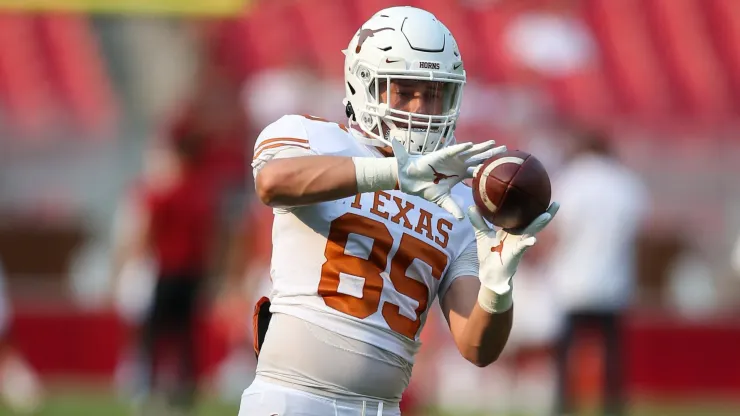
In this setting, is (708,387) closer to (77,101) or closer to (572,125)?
(572,125)

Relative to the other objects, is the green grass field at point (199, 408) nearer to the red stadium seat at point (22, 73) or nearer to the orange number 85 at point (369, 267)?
the orange number 85 at point (369, 267)

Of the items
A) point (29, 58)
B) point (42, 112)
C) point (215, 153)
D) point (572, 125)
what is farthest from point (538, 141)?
point (29, 58)

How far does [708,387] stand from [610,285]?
3.54 metres

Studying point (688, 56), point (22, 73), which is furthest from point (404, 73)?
point (688, 56)

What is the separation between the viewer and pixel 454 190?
358 centimetres

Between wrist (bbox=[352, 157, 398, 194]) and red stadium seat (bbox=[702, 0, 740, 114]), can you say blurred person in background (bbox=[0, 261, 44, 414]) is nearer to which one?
wrist (bbox=[352, 157, 398, 194])

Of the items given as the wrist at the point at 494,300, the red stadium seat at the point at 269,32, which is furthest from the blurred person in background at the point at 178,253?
the red stadium seat at the point at 269,32

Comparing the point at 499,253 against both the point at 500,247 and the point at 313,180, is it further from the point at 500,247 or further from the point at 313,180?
the point at 313,180

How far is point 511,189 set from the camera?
10.4 feet

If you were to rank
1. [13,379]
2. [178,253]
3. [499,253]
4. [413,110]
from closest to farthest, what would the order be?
[499,253] < [413,110] < [178,253] < [13,379]

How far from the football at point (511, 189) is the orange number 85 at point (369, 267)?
30cm

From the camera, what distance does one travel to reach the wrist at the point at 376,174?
309 centimetres

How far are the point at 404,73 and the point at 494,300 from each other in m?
0.63

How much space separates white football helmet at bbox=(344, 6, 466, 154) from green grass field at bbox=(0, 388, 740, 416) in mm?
5978
